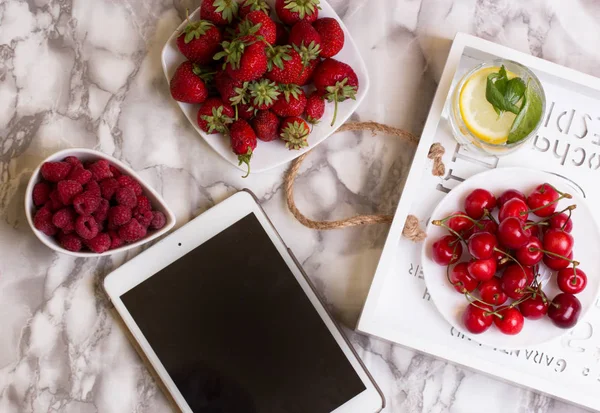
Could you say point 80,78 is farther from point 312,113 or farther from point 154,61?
point 312,113

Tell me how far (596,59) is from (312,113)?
52 cm

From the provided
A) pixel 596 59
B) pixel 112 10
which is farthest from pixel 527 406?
pixel 112 10

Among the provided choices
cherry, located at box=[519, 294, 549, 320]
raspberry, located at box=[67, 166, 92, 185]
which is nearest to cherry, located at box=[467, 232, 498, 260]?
cherry, located at box=[519, 294, 549, 320]

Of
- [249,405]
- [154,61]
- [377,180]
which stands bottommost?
[249,405]

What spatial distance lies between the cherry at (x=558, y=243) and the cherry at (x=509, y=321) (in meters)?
0.11

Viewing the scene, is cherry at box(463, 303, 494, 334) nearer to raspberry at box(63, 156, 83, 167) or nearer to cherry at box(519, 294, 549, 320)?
cherry at box(519, 294, 549, 320)

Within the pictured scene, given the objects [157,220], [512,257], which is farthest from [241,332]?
[512,257]

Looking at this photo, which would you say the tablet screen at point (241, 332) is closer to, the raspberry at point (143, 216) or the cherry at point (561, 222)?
the raspberry at point (143, 216)

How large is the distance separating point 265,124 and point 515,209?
40cm

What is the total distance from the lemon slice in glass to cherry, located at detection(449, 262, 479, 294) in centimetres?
20

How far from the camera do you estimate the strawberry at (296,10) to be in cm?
78

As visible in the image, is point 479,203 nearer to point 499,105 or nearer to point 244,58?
point 499,105

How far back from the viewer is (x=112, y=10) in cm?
91

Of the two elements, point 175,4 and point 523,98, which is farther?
point 175,4
